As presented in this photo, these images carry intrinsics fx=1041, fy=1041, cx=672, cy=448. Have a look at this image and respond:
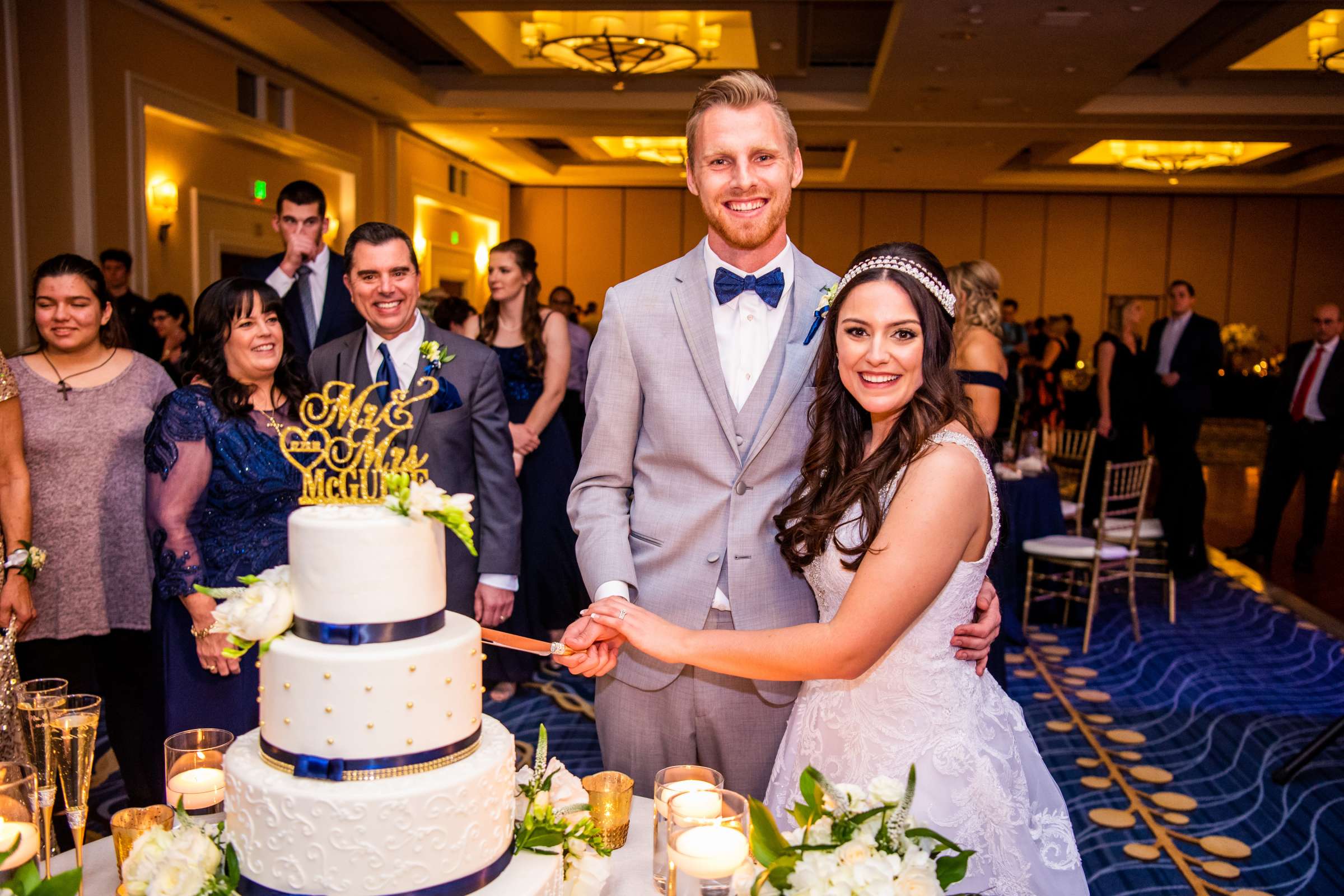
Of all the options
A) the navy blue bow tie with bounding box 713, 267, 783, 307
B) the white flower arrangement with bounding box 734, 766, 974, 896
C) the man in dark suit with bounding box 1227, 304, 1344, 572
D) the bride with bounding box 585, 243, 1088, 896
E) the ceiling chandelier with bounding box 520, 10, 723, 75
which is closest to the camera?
the white flower arrangement with bounding box 734, 766, 974, 896

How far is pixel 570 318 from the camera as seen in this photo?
41.2ft

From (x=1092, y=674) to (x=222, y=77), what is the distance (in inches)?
319

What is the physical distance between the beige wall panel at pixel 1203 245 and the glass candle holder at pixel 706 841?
61.0 feet

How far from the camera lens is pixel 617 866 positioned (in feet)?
5.24

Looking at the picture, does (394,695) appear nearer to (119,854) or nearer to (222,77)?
(119,854)

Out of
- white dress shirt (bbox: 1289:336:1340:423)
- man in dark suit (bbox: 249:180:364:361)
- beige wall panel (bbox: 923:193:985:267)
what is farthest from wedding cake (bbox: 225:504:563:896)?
beige wall panel (bbox: 923:193:985:267)

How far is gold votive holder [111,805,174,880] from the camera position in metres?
1.39

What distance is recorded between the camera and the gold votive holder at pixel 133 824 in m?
1.39

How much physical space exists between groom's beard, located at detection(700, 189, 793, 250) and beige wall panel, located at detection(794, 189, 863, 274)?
16225mm

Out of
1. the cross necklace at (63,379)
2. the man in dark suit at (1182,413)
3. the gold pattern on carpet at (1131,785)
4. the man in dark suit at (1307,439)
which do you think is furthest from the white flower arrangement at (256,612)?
the man in dark suit at (1307,439)

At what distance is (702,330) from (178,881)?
130cm

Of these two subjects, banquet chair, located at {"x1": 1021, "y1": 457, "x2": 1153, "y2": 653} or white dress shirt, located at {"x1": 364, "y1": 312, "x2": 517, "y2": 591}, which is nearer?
white dress shirt, located at {"x1": 364, "y1": 312, "x2": 517, "y2": 591}

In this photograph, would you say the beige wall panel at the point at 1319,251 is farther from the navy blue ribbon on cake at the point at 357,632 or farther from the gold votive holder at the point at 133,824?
the gold votive holder at the point at 133,824

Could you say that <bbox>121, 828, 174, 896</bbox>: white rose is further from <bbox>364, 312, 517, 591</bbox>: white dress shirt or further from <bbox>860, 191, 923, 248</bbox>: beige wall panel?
<bbox>860, 191, 923, 248</bbox>: beige wall panel
